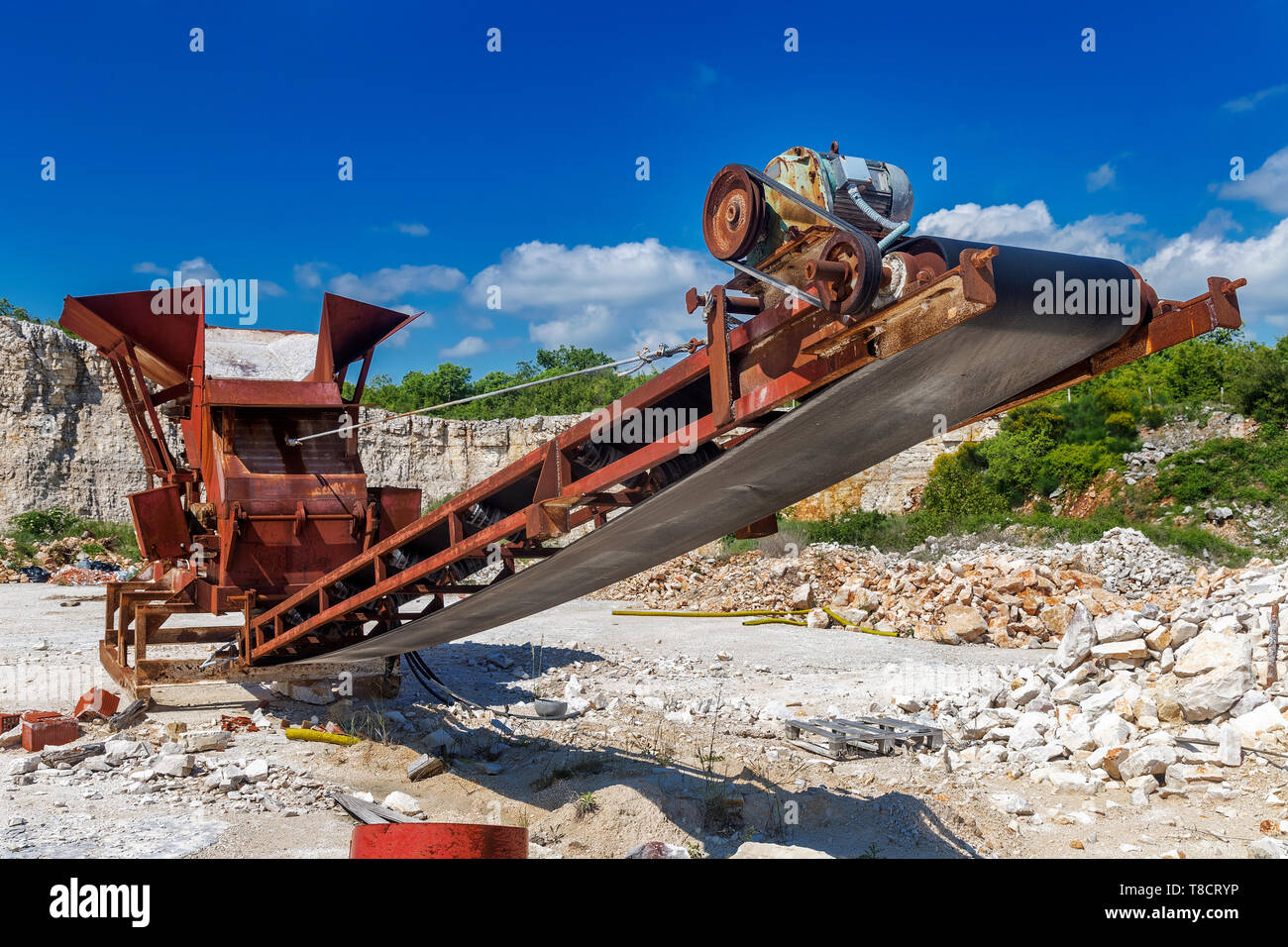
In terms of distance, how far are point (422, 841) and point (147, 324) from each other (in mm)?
5922

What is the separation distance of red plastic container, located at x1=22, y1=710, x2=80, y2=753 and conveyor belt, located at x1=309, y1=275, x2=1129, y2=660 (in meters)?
3.38

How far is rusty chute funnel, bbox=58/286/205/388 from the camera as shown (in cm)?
679

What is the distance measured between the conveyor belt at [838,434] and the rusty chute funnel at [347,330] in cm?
350

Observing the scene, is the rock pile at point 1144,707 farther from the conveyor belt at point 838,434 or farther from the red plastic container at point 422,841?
the red plastic container at point 422,841

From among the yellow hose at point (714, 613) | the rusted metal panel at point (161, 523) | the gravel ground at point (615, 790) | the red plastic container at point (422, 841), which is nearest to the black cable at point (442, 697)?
the gravel ground at point (615, 790)

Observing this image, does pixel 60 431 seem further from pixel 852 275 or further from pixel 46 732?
pixel 852 275

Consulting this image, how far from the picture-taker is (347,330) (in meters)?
7.33

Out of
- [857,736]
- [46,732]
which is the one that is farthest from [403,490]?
[857,736]

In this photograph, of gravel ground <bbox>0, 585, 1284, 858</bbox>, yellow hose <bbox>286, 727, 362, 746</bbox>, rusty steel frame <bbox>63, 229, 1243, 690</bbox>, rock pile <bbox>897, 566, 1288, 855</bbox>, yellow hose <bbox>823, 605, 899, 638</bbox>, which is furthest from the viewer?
yellow hose <bbox>823, 605, 899, 638</bbox>

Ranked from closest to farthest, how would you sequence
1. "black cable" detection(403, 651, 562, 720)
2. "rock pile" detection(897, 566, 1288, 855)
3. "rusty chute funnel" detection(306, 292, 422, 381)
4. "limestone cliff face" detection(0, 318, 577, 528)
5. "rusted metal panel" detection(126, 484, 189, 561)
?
1. "rock pile" detection(897, 566, 1288, 855)
2. "rusted metal panel" detection(126, 484, 189, 561)
3. "rusty chute funnel" detection(306, 292, 422, 381)
4. "black cable" detection(403, 651, 562, 720)
5. "limestone cliff face" detection(0, 318, 577, 528)

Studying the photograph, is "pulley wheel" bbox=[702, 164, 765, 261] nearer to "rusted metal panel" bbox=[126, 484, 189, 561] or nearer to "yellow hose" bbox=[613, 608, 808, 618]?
"rusted metal panel" bbox=[126, 484, 189, 561]

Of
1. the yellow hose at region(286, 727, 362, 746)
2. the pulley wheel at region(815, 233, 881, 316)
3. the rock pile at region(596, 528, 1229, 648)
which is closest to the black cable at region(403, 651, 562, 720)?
the yellow hose at region(286, 727, 362, 746)

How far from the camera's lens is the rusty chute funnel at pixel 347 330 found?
23.6 feet
